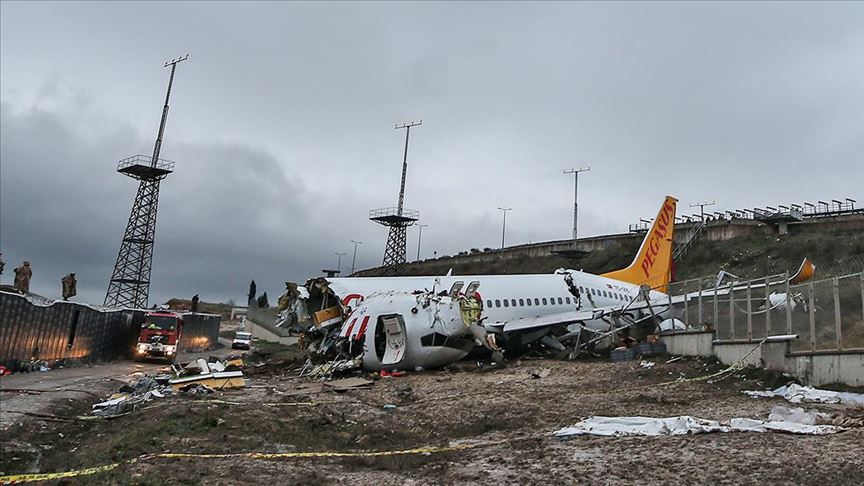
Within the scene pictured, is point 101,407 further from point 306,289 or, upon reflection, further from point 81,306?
point 81,306

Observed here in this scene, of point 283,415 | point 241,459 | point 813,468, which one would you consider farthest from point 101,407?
point 813,468

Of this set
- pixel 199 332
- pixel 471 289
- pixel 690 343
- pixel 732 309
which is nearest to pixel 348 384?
pixel 471 289

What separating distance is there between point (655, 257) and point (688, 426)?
2679cm

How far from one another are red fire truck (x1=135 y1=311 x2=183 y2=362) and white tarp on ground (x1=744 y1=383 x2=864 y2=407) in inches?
1014

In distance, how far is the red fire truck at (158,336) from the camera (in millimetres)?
28875

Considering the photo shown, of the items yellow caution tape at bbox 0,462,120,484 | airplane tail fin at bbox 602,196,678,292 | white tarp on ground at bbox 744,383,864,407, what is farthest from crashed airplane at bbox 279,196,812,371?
yellow caution tape at bbox 0,462,120,484

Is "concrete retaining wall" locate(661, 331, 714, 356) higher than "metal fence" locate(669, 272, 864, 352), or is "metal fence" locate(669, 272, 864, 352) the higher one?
"metal fence" locate(669, 272, 864, 352)

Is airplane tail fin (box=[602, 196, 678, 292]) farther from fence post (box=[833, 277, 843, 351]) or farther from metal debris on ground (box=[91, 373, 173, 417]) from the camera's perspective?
metal debris on ground (box=[91, 373, 173, 417])

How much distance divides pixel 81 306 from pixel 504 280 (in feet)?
57.7

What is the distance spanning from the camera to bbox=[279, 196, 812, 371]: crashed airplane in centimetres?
1848

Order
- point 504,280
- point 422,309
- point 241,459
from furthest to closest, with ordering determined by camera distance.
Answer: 1. point 504,280
2. point 422,309
3. point 241,459

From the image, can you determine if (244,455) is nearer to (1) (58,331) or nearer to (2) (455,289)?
(2) (455,289)

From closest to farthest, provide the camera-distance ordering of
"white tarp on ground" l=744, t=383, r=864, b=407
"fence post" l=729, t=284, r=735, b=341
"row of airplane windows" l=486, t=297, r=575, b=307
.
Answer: "white tarp on ground" l=744, t=383, r=864, b=407 < "fence post" l=729, t=284, r=735, b=341 < "row of airplane windows" l=486, t=297, r=575, b=307

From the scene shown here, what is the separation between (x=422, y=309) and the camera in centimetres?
1855
